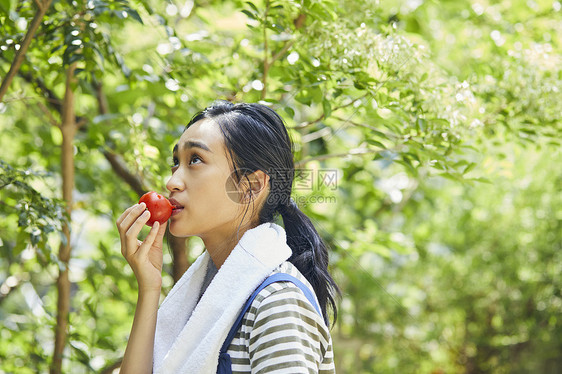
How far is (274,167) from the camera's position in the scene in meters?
1.53

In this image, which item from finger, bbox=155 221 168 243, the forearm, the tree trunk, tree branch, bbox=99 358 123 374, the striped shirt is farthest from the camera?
tree branch, bbox=99 358 123 374

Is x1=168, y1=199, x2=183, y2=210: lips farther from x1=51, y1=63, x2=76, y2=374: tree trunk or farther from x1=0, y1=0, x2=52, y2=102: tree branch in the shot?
x1=51, y1=63, x2=76, y2=374: tree trunk

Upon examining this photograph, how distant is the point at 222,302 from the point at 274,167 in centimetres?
41

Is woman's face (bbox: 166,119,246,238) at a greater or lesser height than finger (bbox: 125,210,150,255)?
greater

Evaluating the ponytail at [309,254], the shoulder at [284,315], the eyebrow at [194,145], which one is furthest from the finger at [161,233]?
the shoulder at [284,315]

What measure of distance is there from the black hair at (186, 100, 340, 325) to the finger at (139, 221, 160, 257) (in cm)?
24

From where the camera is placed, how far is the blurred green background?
188 centimetres

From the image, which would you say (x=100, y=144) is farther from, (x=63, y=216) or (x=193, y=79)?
(x=63, y=216)

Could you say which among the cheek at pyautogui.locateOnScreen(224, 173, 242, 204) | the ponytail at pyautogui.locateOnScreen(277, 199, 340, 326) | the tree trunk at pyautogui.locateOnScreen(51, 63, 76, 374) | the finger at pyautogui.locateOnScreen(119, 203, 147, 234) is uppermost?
the cheek at pyautogui.locateOnScreen(224, 173, 242, 204)

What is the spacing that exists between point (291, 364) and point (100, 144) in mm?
1680

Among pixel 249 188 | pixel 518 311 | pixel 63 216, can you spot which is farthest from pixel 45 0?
pixel 518 311

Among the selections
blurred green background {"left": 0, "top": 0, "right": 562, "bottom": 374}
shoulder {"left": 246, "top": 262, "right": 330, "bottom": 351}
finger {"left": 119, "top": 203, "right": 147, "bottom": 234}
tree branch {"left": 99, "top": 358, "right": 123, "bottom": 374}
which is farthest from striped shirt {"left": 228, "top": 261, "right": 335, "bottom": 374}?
tree branch {"left": 99, "top": 358, "right": 123, "bottom": 374}

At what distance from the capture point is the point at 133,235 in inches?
57.4

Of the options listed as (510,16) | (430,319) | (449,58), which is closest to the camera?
(510,16)
